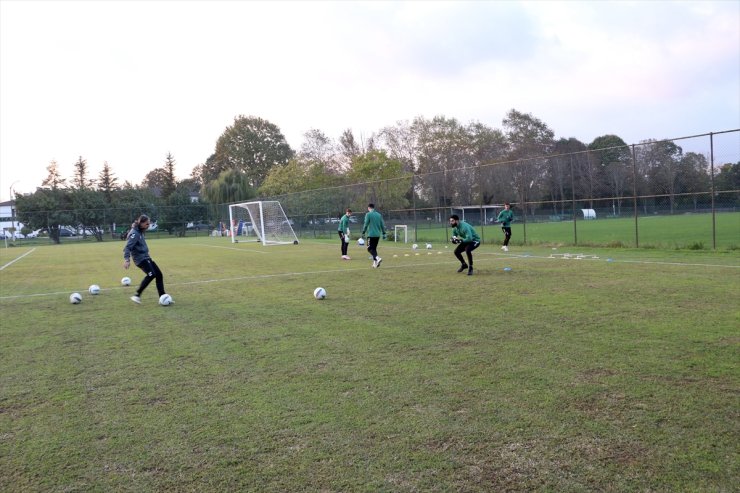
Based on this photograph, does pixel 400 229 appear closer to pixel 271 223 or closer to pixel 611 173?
pixel 271 223

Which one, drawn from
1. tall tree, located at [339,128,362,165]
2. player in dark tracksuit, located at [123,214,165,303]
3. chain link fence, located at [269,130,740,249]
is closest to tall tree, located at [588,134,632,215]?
chain link fence, located at [269,130,740,249]

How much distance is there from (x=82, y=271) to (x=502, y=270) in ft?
46.1

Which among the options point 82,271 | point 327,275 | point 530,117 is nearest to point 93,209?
point 82,271

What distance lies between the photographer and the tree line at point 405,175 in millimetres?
21641

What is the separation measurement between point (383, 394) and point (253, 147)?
8722 centimetres

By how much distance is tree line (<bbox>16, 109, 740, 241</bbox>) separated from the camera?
21641 millimetres

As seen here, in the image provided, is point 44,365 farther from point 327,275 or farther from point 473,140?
point 473,140

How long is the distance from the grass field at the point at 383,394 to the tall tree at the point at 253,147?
263 ft

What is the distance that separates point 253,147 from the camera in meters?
88.3

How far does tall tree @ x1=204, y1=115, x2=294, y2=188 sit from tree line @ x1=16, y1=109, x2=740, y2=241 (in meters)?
0.16

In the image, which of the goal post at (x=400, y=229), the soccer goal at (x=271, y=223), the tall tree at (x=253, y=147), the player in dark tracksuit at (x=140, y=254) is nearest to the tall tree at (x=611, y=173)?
the goal post at (x=400, y=229)

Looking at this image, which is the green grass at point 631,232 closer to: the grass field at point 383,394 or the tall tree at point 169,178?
the grass field at point 383,394

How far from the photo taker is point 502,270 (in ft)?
47.3

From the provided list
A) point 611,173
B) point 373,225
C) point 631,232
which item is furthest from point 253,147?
point 373,225
